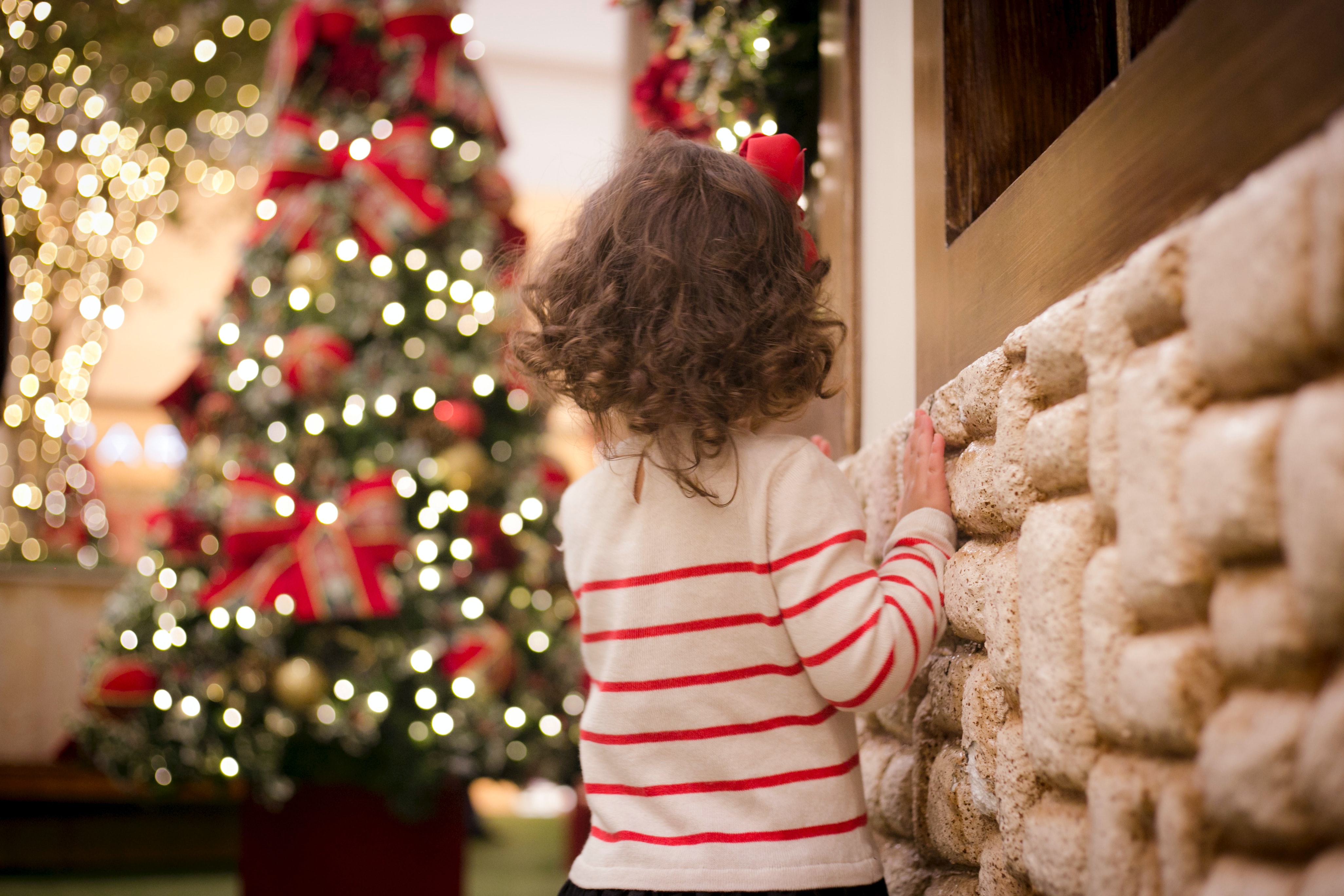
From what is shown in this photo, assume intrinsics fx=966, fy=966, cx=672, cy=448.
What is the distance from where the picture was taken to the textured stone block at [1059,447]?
0.74 m

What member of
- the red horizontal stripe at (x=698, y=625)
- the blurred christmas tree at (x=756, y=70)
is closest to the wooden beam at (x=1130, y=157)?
the red horizontal stripe at (x=698, y=625)

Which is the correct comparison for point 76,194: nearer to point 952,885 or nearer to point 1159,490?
point 952,885

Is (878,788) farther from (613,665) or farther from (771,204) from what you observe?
(771,204)

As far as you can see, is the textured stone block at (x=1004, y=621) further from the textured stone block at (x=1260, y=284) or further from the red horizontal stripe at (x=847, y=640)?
the textured stone block at (x=1260, y=284)

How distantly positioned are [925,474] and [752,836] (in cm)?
42

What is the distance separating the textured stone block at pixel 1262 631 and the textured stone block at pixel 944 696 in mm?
411

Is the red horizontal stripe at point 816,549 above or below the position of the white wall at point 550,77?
below

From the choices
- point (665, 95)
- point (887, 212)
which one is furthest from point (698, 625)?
point (665, 95)

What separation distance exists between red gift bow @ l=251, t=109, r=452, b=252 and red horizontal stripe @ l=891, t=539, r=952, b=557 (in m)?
1.95

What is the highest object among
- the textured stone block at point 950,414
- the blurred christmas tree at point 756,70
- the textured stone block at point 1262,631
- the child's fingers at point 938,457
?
the blurred christmas tree at point 756,70

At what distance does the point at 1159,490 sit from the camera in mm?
610

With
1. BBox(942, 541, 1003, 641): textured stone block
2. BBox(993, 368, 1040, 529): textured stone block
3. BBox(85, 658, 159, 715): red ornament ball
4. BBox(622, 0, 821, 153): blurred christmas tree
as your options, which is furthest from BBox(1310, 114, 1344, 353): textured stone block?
BBox(85, 658, 159, 715): red ornament ball

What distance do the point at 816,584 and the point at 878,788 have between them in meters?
0.46

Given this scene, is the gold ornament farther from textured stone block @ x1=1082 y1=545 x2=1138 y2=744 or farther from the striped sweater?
textured stone block @ x1=1082 y1=545 x2=1138 y2=744
